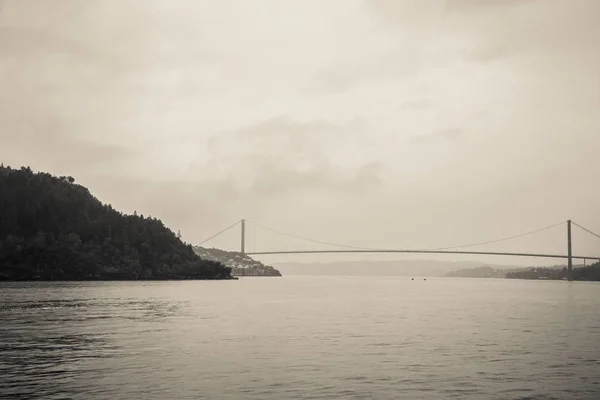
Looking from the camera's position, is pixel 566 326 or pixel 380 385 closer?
pixel 380 385

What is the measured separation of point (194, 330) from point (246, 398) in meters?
29.1

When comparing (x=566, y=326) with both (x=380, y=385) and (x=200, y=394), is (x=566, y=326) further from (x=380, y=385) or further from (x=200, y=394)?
(x=200, y=394)

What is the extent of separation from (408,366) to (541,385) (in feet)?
25.0

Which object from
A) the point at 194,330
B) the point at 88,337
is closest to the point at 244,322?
the point at 194,330

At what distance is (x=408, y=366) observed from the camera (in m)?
33.5

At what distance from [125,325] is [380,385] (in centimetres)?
3569

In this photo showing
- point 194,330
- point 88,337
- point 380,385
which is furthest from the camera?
point 194,330

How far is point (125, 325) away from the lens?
5709cm

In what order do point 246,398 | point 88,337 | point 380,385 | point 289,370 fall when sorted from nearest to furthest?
point 246,398
point 380,385
point 289,370
point 88,337

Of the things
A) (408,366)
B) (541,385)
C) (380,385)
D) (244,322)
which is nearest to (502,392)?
(541,385)

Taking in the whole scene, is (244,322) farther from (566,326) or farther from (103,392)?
(103,392)

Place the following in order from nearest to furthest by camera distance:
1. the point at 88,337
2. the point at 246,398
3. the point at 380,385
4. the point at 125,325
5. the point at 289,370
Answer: the point at 246,398 < the point at 380,385 < the point at 289,370 < the point at 88,337 < the point at 125,325

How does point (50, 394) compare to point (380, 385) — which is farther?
point (380, 385)

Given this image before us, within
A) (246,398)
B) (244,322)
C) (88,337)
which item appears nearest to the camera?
(246,398)
